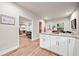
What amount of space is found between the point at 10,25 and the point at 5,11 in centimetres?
61

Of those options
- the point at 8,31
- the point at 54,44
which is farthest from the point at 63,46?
the point at 8,31

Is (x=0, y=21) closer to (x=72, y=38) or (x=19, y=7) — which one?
(x=19, y=7)

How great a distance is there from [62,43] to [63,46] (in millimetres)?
107

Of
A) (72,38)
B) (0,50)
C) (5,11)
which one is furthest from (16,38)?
(72,38)

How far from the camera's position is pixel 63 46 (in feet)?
9.37

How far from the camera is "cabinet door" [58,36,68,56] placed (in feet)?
8.97

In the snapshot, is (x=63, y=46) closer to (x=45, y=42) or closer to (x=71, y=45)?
(x=71, y=45)

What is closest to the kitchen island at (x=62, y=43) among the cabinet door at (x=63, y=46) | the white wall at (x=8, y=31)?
the cabinet door at (x=63, y=46)

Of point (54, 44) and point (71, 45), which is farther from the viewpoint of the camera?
point (54, 44)

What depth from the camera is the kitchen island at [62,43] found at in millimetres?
2379

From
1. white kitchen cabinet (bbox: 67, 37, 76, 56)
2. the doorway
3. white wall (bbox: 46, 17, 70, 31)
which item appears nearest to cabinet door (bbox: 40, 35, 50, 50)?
white kitchen cabinet (bbox: 67, 37, 76, 56)

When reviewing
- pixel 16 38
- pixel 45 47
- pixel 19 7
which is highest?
pixel 19 7

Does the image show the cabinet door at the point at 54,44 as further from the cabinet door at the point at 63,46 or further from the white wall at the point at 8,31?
the white wall at the point at 8,31

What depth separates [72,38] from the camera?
96.0 inches
